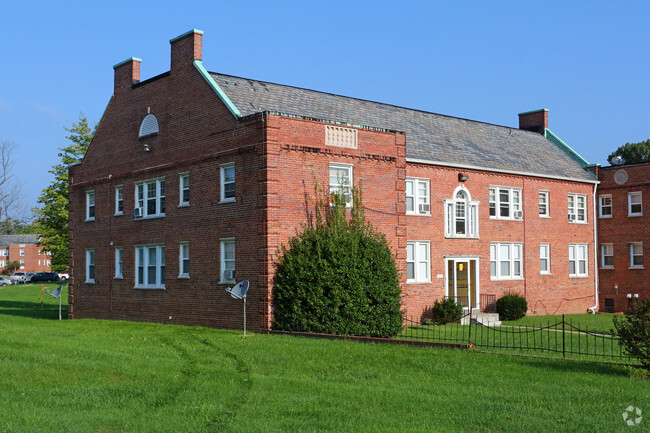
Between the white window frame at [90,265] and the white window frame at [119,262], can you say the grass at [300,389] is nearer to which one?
the white window frame at [119,262]

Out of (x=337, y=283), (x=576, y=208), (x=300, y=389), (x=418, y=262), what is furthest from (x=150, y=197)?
(x=576, y=208)

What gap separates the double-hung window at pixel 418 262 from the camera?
28.9m

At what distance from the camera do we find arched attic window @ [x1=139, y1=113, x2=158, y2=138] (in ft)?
92.7

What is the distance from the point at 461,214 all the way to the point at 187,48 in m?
13.3

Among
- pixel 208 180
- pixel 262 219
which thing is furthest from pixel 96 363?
pixel 208 180

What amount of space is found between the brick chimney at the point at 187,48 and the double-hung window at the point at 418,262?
10948 mm

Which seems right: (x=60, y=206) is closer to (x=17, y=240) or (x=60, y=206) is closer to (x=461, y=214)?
(x=461, y=214)

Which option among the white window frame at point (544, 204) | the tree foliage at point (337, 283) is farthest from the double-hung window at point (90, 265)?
the white window frame at point (544, 204)

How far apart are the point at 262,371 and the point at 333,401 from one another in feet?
11.3

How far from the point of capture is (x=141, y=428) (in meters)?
9.53

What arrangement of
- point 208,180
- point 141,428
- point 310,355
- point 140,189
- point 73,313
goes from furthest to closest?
point 73,313 < point 140,189 < point 208,180 < point 310,355 < point 141,428

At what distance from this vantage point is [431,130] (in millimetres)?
33281

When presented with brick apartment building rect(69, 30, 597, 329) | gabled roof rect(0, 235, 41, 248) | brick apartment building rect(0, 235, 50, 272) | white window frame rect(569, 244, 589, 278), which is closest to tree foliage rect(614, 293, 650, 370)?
brick apartment building rect(69, 30, 597, 329)

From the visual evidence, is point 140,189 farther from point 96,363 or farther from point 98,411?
point 98,411
